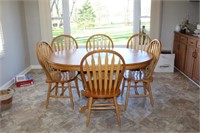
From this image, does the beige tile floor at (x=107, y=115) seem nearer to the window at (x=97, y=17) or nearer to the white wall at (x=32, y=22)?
the white wall at (x=32, y=22)

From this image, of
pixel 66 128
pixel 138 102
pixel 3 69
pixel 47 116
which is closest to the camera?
pixel 66 128

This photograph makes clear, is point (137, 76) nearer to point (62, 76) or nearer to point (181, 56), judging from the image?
point (62, 76)

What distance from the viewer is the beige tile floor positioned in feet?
7.48

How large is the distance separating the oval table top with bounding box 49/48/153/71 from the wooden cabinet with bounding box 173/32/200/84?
1194mm

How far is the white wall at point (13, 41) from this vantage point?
3.48m

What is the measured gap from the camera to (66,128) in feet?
7.54

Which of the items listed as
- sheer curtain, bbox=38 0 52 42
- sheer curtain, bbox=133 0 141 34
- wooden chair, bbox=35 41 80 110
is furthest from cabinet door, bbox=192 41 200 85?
sheer curtain, bbox=38 0 52 42

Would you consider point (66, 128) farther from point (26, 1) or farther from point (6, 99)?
point (26, 1)

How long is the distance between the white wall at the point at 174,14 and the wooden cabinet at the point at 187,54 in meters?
0.23

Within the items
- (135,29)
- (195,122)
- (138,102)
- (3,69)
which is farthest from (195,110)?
(3,69)

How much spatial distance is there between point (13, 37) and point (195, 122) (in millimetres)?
3370

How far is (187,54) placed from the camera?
12.4 feet

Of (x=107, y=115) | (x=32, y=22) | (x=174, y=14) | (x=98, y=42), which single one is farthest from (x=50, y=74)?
(x=174, y=14)

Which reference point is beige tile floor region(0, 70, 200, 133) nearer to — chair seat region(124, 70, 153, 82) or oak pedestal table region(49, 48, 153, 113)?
oak pedestal table region(49, 48, 153, 113)
